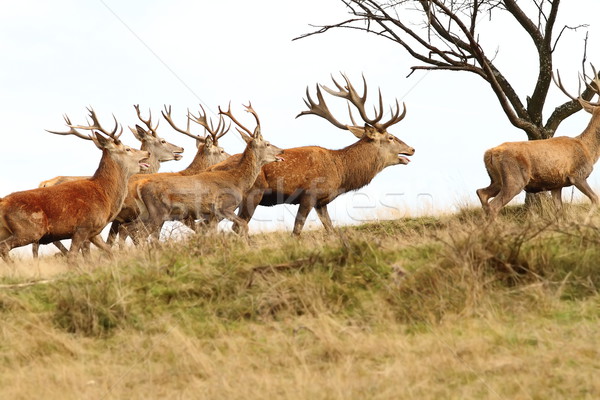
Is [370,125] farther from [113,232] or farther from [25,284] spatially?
[25,284]

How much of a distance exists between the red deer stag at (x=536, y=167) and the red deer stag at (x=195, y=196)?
365 centimetres

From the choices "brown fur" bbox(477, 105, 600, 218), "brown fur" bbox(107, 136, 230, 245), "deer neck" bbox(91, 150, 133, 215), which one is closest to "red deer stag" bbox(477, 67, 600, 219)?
"brown fur" bbox(477, 105, 600, 218)

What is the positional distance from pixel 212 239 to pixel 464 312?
11.2ft

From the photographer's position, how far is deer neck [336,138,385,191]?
1450cm

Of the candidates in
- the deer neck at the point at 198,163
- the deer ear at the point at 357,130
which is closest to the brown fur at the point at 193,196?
the deer ear at the point at 357,130

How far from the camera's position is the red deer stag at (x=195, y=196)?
12.6 metres

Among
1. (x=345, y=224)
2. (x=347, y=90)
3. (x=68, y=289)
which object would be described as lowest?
(x=345, y=224)

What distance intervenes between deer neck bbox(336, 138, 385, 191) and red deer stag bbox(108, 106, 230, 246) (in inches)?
101

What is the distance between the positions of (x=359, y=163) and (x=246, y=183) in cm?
234

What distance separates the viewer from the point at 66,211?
11086 mm

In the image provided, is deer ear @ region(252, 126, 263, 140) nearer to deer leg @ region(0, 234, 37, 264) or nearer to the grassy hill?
deer leg @ region(0, 234, 37, 264)

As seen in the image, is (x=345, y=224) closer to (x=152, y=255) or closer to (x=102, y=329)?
(x=152, y=255)

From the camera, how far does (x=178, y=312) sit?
7309 mm

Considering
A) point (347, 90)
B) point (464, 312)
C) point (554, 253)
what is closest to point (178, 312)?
point (464, 312)
